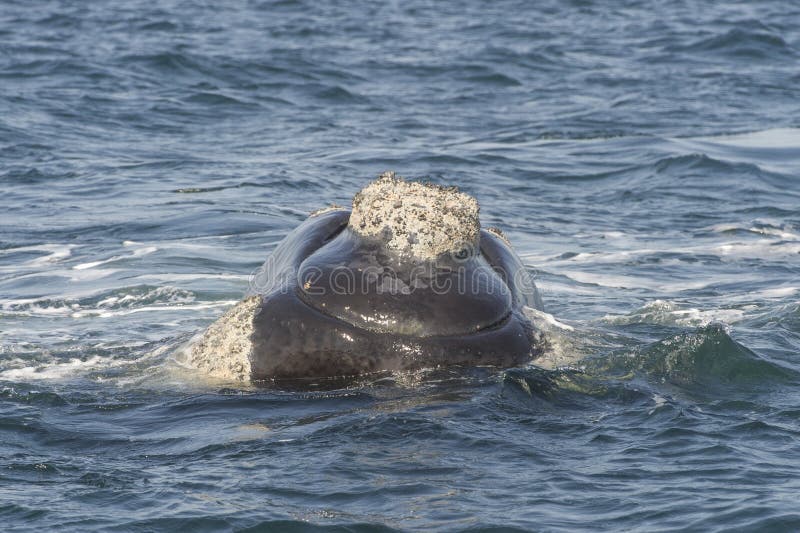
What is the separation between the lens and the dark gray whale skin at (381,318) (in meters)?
6.32

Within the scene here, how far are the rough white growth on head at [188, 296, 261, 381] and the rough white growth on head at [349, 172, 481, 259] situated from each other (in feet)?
2.63

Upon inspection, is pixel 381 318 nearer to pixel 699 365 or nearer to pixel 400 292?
pixel 400 292

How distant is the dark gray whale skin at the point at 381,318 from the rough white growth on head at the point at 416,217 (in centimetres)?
7

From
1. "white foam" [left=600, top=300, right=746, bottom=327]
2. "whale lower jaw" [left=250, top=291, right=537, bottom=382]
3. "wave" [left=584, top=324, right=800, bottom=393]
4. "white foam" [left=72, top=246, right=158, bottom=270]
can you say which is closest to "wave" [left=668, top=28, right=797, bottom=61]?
"white foam" [left=600, top=300, right=746, bottom=327]

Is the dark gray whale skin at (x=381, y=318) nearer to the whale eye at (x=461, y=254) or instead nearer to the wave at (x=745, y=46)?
the whale eye at (x=461, y=254)

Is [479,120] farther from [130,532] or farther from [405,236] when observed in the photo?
[130,532]

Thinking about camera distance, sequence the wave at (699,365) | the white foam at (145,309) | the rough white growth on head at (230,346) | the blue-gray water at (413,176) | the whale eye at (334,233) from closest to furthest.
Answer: the blue-gray water at (413,176) → the rough white growth on head at (230,346) → the wave at (699,365) → the whale eye at (334,233) → the white foam at (145,309)

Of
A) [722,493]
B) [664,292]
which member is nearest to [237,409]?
[722,493]

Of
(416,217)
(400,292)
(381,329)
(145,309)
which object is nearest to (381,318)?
(381,329)

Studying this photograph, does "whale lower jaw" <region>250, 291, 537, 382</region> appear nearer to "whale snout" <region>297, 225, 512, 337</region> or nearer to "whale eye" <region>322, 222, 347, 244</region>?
"whale snout" <region>297, 225, 512, 337</region>

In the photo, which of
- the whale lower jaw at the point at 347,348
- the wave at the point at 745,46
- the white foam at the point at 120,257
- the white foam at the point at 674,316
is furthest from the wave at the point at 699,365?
the wave at the point at 745,46

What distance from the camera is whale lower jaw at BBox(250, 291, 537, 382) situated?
6.30 meters

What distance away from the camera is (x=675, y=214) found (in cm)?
1348

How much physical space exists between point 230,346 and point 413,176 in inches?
333
